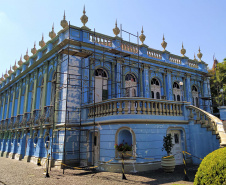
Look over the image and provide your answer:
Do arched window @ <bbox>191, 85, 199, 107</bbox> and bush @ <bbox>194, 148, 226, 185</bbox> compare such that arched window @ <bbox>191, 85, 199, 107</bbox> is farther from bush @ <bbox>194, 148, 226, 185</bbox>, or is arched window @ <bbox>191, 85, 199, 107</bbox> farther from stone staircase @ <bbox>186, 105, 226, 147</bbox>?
bush @ <bbox>194, 148, 226, 185</bbox>

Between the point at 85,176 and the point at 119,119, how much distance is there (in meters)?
3.24

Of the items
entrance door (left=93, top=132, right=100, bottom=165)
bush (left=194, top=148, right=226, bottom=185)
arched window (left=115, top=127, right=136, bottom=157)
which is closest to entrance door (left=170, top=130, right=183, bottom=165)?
arched window (left=115, top=127, right=136, bottom=157)

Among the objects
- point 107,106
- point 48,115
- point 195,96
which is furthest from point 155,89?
point 48,115

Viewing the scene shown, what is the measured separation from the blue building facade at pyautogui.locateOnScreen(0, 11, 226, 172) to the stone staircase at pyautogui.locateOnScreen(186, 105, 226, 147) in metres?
0.05

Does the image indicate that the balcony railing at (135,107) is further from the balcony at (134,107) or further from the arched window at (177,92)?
the arched window at (177,92)

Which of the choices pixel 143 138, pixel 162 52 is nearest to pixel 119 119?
pixel 143 138

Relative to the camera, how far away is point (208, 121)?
41.8 feet

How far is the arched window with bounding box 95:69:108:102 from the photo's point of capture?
15391mm

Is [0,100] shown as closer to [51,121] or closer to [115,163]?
[51,121]

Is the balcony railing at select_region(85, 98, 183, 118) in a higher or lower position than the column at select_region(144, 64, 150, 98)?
lower

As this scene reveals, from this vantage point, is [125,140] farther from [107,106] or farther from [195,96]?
[195,96]

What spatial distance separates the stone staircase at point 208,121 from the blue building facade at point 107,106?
54 mm

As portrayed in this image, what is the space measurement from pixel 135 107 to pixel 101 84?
436 centimetres

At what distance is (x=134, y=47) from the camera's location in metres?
18.1
